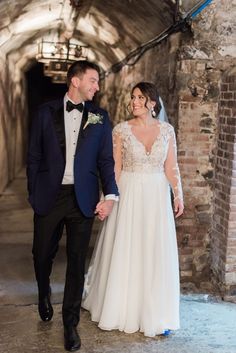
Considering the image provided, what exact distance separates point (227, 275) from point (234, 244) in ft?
0.97

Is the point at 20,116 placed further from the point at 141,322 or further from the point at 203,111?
the point at 141,322

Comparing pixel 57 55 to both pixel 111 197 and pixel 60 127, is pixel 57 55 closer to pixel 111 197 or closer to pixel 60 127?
pixel 60 127

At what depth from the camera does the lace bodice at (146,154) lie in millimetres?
3324

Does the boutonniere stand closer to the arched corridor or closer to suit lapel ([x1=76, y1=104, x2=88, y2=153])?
suit lapel ([x1=76, y1=104, x2=88, y2=153])

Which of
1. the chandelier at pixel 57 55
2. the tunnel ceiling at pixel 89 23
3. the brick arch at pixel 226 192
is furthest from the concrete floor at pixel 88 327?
the chandelier at pixel 57 55

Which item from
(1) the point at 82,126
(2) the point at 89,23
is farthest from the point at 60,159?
(2) the point at 89,23

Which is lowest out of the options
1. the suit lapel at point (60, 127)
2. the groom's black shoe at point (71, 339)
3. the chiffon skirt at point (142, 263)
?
the groom's black shoe at point (71, 339)

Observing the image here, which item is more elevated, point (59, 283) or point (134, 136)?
point (134, 136)

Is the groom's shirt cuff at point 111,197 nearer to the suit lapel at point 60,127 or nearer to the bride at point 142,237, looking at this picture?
the bride at point 142,237

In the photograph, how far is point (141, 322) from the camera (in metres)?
3.38

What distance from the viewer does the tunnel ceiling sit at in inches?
193

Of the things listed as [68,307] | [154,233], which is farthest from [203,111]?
[68,307]

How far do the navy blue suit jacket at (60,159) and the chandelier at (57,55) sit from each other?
18.0 ft

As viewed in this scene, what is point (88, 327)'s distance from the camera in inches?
137
